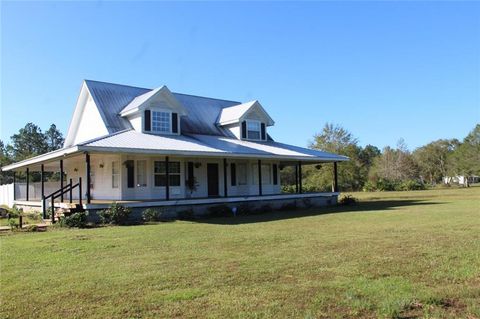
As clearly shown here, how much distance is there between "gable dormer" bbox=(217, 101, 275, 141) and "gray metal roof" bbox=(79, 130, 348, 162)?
0.71 m

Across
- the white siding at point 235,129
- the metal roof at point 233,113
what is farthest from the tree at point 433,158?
the white siding at point 235,129

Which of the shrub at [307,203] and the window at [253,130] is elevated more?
the window at [253,130]

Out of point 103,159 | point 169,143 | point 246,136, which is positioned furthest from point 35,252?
point 246,136

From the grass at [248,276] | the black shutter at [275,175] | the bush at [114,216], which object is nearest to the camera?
the grass at [248,276]

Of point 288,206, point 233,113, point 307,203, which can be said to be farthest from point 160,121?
point 307,203

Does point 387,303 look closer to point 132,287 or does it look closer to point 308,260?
point 308,260

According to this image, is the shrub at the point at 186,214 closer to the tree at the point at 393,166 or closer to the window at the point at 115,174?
the window at the point at 115,174

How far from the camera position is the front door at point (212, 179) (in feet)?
A: 76.9

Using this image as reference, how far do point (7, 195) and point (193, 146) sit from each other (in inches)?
739

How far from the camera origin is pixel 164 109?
74.6 ft

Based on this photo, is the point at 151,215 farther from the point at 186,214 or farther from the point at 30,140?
the point at 30,140

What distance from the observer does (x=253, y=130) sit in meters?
27.4

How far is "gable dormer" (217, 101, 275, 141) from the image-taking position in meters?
26.5

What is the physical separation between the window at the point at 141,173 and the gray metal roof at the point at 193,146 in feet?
4.24
